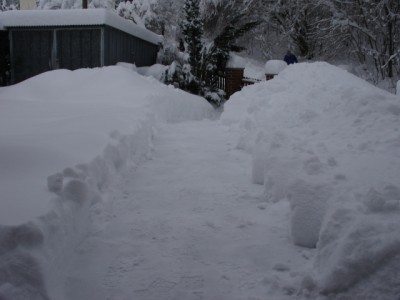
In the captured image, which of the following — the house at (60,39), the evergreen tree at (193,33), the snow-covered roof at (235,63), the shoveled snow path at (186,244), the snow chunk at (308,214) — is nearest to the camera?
the shoveled snow path at (186,244)

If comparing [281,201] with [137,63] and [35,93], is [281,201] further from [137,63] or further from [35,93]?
[137,63]

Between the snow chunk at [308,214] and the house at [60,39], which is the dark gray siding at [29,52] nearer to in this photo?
the house at [60,39]

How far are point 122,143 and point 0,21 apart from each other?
32.2 ft

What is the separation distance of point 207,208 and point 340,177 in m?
1.19

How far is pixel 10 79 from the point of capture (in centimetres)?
1283

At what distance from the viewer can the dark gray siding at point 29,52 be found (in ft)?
39.9

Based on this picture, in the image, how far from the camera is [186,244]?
2.87 metres

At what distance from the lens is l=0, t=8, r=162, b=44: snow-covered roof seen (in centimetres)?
1127

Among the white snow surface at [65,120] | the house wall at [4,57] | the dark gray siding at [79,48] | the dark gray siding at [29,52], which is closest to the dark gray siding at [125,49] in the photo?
the dark gray siding at [79,48]

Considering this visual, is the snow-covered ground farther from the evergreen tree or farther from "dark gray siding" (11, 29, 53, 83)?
the evergreen tree

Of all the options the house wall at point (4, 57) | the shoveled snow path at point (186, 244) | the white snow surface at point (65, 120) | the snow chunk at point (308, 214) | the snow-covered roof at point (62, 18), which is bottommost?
the shoveled snow path at point (186, 244)

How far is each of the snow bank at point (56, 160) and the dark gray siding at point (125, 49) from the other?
10.2ft

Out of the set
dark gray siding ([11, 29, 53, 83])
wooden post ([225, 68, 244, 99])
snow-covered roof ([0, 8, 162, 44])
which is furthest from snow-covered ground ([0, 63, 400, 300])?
wooden post ([225, 68, 244, 99])

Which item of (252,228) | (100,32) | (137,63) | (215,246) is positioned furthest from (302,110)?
(137,63)
